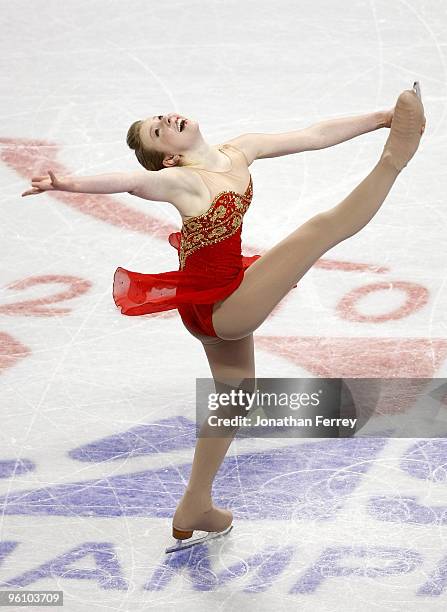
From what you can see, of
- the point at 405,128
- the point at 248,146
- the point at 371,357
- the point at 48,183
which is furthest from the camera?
the point at 371,357

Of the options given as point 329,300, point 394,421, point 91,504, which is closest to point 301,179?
point 329,300

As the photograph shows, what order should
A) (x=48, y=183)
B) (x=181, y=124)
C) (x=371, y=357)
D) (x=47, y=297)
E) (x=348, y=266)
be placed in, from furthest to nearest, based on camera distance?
(x=348, y=266) < (x=47, y=297) < (x=371, y=357) < (x=181, y=124) < (x=48, y=183)

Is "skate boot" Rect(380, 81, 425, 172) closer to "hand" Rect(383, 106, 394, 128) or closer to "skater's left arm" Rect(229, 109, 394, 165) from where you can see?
"hand" Rect(383, 106, 394, 128)

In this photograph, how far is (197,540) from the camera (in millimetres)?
4637

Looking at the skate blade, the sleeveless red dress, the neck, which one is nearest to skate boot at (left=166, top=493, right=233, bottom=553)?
the skate blade

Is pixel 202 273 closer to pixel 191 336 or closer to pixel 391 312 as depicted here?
pixel 191 336

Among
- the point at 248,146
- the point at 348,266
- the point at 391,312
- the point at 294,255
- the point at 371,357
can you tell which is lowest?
the point at 371,357

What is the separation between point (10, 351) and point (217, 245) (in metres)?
1.81

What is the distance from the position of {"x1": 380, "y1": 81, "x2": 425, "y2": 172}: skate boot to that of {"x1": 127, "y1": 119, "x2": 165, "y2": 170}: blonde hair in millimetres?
823

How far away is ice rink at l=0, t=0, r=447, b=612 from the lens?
4.48m

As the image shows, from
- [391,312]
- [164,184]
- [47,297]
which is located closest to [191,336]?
[47,297]

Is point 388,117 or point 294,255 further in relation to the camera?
point 388,117

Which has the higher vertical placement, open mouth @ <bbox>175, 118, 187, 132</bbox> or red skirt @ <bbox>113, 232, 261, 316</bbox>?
open mouth @ <bbox>175, 118, 187, 132</bbox>

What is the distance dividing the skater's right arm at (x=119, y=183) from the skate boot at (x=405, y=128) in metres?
0.75
